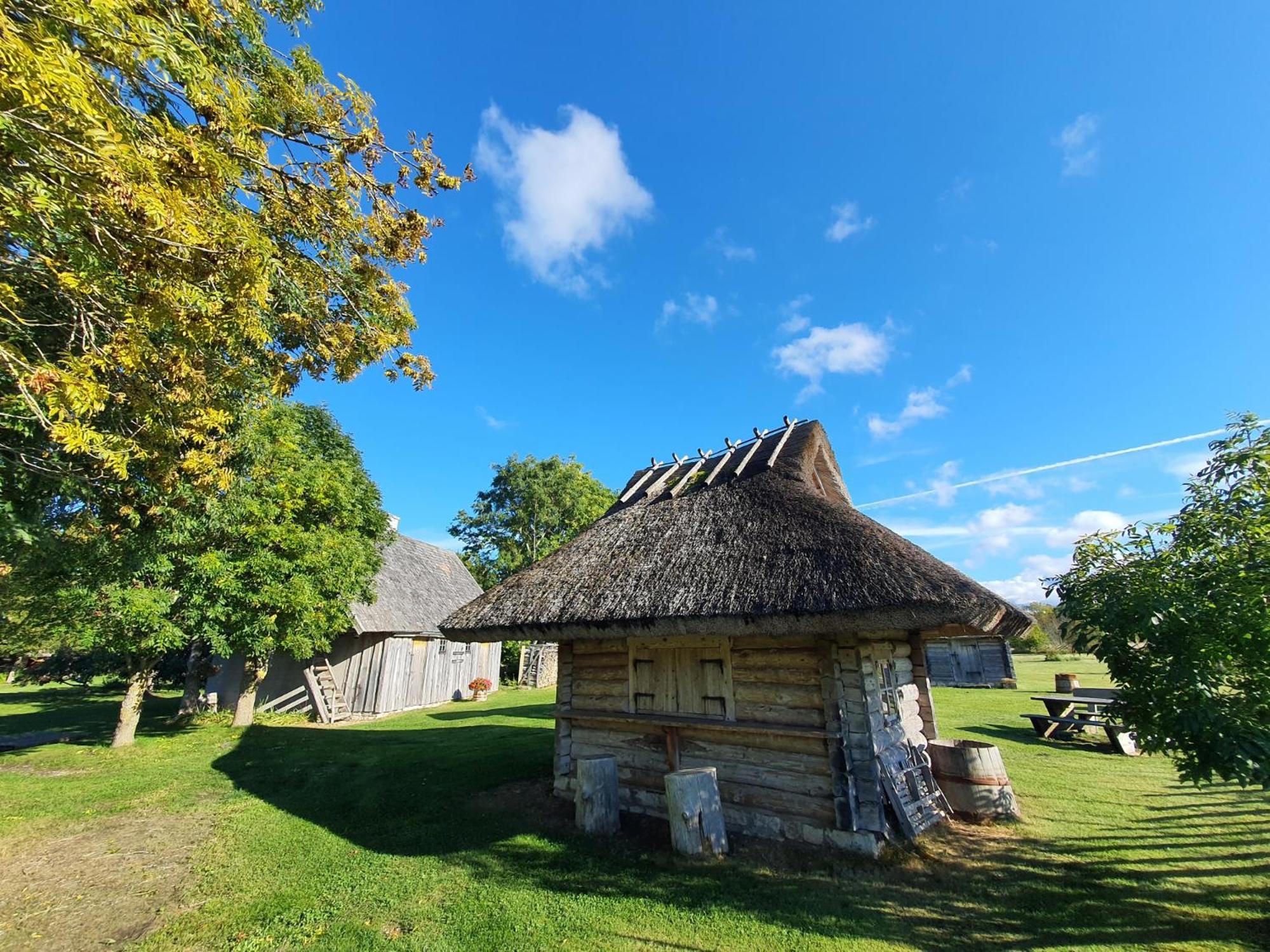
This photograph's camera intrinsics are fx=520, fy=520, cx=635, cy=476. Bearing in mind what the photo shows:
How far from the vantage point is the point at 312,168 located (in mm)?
5445

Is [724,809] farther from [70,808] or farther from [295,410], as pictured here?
[295,410]

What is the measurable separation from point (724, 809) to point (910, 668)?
14.0ft

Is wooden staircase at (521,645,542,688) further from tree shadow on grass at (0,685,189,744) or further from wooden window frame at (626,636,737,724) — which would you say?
wooden window frame at (626,636,737,724)

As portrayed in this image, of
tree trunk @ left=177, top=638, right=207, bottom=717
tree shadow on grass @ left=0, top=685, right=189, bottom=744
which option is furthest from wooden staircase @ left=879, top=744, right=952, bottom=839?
tree trunk @ left=177, top=638, right=207, bottom=717

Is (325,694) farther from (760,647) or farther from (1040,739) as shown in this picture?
(1040,739)

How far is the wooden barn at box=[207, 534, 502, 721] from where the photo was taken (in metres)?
17.1

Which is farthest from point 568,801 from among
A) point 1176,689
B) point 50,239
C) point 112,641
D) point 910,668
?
point 112,641

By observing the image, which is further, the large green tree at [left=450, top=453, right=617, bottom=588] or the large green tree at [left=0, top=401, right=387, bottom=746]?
the large green tree at [left=450, top=453, right=617, bottom=588]

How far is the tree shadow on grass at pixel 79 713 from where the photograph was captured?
1388cm

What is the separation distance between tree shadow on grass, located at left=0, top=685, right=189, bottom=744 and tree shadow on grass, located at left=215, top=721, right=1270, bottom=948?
9491 millimetres

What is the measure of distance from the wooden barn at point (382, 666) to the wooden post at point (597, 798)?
11.6m

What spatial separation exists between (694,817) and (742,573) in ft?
9.27

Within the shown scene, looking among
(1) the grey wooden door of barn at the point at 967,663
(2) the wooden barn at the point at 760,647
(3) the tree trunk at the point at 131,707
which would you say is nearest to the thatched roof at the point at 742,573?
(2) the wooden barn at the point at 760,647

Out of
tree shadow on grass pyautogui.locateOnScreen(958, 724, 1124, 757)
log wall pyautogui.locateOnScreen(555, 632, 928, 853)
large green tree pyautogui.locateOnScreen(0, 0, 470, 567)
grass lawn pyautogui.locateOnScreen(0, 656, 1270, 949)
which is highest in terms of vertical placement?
large green tree pyautogui.locateOnScreen(0, 0, 470, 567)
